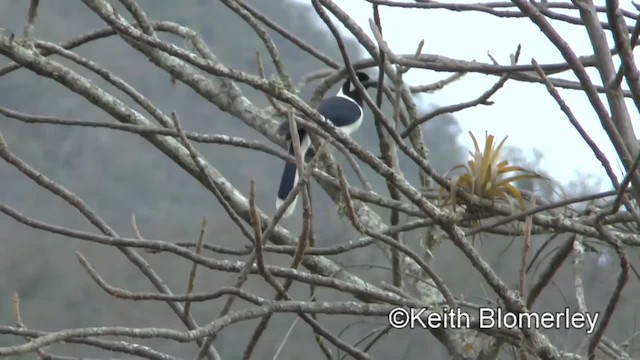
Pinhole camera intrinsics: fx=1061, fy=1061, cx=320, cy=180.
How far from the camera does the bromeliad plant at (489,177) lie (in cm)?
222

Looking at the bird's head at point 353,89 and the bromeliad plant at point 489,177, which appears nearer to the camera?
the bromeliad plant at point 489,177

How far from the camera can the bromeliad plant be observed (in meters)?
2.22

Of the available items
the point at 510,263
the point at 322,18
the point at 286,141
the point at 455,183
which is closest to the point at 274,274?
the point at 322,18

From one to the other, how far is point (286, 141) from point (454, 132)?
86cm

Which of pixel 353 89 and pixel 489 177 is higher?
pixel 353 89

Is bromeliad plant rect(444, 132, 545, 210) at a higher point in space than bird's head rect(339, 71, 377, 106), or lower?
lower

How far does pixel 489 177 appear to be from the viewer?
7.29ft

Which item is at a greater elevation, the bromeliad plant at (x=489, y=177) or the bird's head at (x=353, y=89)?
the bird's head at (x=353, y=89)

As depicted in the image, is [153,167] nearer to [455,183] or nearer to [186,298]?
[455,183]

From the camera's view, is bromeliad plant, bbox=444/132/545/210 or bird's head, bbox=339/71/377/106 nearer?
bromeliad plant, bbox=444/132/545/210

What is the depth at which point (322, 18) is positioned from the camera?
1848mm

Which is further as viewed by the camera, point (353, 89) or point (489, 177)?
point (353, 89)

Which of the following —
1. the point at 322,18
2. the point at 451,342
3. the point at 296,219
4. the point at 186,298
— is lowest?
the point at 186,298

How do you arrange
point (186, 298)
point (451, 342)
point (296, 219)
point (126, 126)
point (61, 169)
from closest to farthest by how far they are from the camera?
point (186, 298) → point (126, 126) → point (451, 342) → point (296, 219) → point (61, 169)
